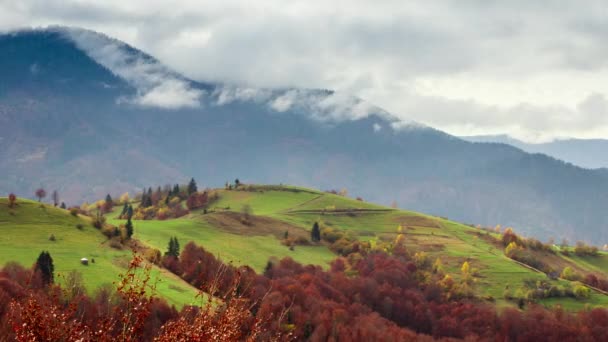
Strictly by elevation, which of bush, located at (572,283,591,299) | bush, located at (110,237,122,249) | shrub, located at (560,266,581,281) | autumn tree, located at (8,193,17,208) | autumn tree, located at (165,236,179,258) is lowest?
bush, located at (572,283,591,299)

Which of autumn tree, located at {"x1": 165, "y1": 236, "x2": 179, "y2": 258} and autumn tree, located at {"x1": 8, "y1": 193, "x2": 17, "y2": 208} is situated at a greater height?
autumn tree, located at {"x1": 8, "y1": 193, "x2": 17, "y2": 208}

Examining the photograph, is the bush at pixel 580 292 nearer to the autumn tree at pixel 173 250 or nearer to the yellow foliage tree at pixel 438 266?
the yellow foliage tree at pixel 438 266

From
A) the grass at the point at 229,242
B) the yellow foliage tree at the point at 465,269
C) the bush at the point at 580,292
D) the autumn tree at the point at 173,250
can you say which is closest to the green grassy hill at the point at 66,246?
the autumn tree at the point at 173,250

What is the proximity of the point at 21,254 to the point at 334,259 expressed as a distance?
108 metres

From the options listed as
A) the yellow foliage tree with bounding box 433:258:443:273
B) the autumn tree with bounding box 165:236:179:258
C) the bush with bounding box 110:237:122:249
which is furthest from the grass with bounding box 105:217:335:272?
the yellow foliage tree with bounding box 433:258:443:273

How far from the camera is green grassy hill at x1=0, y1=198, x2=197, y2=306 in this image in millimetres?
96375

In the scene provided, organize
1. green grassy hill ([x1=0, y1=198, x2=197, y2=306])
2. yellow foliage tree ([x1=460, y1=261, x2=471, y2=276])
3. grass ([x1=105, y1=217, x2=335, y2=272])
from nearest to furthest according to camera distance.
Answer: green grassy hill ([x1=0, y1=198, x2=197, y2=306]), grass ([x1=105, y1=217, x2=335, y2=272]), yellow foliage tree ([x1=460, y1=261, x2=471, y2=276])

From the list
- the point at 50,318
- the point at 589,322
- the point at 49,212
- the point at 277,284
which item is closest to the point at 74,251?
the point at 49,212

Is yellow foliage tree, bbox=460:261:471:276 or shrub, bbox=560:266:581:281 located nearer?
yellow foliage tree, bbox=460:261:471:276

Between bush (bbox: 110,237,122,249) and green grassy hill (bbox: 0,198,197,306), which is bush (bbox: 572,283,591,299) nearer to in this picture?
green grassy hill (bbox: 0,198,197,306)

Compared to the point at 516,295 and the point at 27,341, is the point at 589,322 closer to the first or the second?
the point at 516,295

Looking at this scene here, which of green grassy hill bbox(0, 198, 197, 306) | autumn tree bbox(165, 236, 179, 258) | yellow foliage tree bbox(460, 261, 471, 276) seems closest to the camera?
green grassy hill bbox(0, 198, 197, 306)

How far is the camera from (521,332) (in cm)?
13838

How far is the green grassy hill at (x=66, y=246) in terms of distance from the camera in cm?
9638
